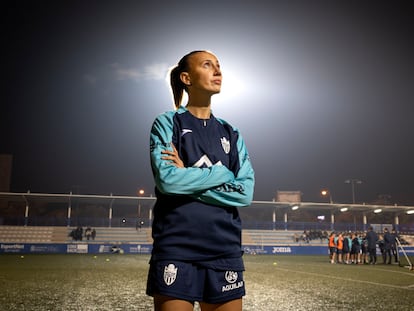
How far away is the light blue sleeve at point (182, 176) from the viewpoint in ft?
6.97

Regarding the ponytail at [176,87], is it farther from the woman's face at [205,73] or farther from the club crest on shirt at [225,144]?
the club crest on shirt at [225,144]

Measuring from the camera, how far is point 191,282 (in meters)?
2.05

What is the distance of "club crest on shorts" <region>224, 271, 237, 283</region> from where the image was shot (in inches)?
84.1

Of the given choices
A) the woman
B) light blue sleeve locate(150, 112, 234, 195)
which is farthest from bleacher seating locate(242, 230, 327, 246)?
light blue sleeve locate(150, 112, 234, 195)

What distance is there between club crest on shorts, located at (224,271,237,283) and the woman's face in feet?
3.72

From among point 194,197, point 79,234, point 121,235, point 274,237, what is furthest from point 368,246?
point 79,234

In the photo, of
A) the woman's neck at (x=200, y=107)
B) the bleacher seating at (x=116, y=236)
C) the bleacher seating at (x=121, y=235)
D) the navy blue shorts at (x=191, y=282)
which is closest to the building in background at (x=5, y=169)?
the bleacher seating at (x=116, y=236)

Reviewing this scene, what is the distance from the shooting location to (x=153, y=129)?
2414 mm

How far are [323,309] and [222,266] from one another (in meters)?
4.79

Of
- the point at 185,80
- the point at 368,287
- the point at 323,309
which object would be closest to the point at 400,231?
the point at 368,287

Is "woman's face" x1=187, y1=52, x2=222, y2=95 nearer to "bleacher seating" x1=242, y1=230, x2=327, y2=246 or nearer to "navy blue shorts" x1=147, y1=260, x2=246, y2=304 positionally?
"navy blue shorts" x1=147, y1=260, x2=246, y2=304

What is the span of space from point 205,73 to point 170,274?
4.18 ft

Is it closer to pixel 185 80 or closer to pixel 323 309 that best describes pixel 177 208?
pixel 185 80

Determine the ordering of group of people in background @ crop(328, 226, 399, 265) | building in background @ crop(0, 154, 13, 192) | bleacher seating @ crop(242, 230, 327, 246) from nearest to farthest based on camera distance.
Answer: group of people in background @ crop(328, 226, 399, 265) < bleacher seating @ crop(242, 230, 327, 246) < building in background @ crop(0, 154, 13, 192)
